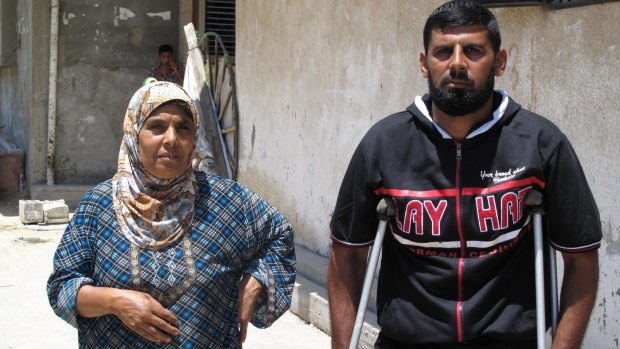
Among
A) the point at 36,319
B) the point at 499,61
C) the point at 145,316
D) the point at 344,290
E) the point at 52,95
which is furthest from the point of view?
the point at 52,95

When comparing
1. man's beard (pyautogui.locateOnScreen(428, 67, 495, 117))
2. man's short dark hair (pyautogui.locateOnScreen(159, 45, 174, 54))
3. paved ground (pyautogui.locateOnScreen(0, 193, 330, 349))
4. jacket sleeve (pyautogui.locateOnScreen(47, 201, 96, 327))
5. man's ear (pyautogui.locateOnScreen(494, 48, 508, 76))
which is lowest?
paved ground (pyautogui.locateOnScreen(0, 193, 330, 349))

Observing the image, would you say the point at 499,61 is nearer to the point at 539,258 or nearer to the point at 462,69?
Result: the point at 462,69

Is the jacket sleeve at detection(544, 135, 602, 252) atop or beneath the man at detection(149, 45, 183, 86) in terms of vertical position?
beneath

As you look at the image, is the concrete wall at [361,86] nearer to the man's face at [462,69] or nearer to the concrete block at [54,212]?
the man's face at [462,69]

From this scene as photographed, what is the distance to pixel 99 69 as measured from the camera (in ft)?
42.2

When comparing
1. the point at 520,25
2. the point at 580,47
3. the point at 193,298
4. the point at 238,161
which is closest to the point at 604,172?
the point at 580,47

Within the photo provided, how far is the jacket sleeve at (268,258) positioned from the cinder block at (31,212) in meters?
8.71

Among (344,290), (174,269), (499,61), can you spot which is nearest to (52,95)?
(174,269)

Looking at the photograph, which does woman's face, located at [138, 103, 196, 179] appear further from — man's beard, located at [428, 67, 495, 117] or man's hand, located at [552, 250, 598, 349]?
man's hand, located at [552, 250, 598, 349]

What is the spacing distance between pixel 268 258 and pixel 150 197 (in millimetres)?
460

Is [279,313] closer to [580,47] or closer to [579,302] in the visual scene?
[579,302]

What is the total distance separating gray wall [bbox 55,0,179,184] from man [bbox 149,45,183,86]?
1.94ft

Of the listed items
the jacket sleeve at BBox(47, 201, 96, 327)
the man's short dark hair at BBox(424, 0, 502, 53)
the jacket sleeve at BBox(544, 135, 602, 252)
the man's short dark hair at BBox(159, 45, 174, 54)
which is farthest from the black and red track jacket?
the man's short dark hair at BBox(159, 45, 174, 54)

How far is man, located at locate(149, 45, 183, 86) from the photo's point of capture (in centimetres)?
1241
